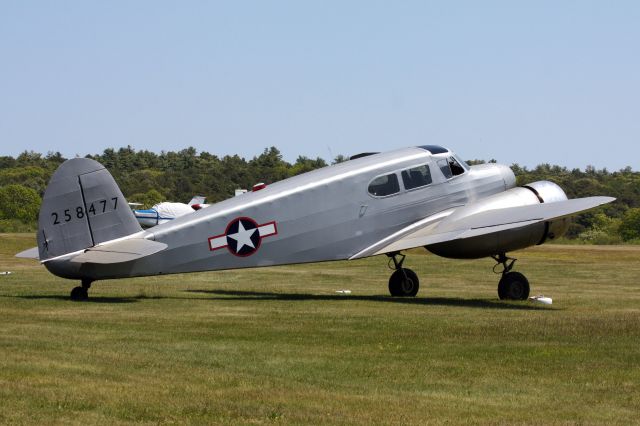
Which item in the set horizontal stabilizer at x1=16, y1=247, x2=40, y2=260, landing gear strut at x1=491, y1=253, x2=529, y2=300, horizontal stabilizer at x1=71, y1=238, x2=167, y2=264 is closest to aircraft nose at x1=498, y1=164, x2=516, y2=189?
landing gear strut at x1=491, y1=253, x2=529, y2=300

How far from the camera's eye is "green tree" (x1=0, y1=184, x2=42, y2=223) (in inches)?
4722

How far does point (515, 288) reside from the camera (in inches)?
957

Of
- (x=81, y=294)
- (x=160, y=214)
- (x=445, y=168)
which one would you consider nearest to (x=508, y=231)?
(x=445, y=168)

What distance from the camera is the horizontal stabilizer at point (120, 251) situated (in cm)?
2150

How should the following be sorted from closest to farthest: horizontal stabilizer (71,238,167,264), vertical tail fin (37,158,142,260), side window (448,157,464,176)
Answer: horizontal stabilizer (71,238,167,264), vertical tail fin (37,158,142,260), side window (448,157,464,176)

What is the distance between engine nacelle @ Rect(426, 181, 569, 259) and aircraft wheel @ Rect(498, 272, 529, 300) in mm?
892

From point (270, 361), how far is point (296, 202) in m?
9.36

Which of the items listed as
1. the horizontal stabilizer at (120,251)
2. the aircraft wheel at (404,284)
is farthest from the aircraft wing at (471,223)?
the horizontal stabilizer at (120,251)

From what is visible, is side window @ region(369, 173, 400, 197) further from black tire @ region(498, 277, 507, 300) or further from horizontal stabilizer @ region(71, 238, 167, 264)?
horizontal stabilizer @ region(71, 238, 167, 264)

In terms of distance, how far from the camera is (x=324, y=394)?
460 inches

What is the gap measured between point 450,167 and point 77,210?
8.77m

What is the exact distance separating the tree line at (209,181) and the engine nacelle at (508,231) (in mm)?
55556

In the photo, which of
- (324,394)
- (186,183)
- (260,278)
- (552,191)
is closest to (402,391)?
(324,394)

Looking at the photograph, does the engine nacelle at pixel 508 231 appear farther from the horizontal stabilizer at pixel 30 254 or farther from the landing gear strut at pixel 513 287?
the horizontal stabilizer at pixel 30 254
